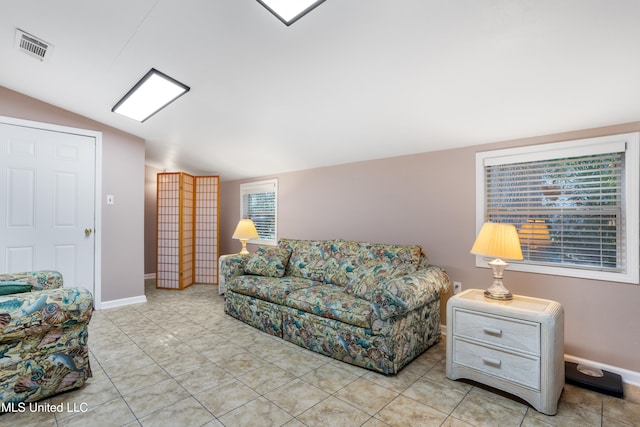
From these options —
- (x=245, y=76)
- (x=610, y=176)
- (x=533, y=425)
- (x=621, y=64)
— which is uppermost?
(x=245, y=76)

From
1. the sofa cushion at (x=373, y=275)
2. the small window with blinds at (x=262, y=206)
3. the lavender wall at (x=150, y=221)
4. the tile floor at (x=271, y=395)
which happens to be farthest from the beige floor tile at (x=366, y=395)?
the lavender wall at (x=150, y=221)

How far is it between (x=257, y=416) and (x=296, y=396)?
0.29 meters

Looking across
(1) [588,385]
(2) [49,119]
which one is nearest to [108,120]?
(2) [49,119]

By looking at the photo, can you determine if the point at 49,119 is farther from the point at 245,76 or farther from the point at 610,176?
the point at 610,176

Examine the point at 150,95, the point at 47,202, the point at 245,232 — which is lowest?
→ the point at 245,232

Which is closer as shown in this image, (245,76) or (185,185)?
(245,76)

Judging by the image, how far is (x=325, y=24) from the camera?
1.79 meters

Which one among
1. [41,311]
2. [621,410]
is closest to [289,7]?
[41,311]

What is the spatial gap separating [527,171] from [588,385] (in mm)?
1585

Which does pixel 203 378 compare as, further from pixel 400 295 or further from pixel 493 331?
pixel 493 331

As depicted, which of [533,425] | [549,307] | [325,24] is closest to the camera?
[533,425]

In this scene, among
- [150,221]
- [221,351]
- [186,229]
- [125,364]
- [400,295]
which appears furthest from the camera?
[150,221]

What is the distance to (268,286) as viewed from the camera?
3.00 metres

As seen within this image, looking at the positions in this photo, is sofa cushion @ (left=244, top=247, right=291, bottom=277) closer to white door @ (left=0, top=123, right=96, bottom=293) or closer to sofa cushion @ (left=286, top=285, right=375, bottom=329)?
sofa cushion @ (left=286, top=285, right=375, bottom=329)
